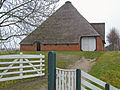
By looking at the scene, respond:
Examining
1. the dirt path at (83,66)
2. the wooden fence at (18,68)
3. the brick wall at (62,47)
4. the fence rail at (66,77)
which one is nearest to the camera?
the fence rail at (66,77)

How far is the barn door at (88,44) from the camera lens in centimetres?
2094

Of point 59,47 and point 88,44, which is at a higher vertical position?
point 88,44

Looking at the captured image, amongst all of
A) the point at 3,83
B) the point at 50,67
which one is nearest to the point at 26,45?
the point at 3,83

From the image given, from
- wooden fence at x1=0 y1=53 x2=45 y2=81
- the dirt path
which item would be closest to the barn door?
the dirt path

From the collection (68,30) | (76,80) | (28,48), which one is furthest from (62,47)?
(76,80)

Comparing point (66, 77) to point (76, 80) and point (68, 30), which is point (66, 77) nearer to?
point (76, 80)

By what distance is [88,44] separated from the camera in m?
21.0

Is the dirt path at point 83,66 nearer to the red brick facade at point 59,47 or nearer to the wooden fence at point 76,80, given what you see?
the wooden fence at point 76,80

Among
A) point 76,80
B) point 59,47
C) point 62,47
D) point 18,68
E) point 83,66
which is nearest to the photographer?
point 76,80

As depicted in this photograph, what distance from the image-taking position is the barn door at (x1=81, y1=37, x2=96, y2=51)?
68.7 feet

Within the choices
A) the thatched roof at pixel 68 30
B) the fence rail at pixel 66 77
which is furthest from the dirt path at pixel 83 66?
the thatched roof at pixel 68 30

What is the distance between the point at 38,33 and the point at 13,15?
7.06 feet

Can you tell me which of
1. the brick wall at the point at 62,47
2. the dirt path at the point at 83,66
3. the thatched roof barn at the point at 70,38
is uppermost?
the thatched roof barn at the point at 70,38

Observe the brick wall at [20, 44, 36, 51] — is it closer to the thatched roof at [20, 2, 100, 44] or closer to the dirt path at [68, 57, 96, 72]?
the thatched roof at [20, 2, 100, 44]
